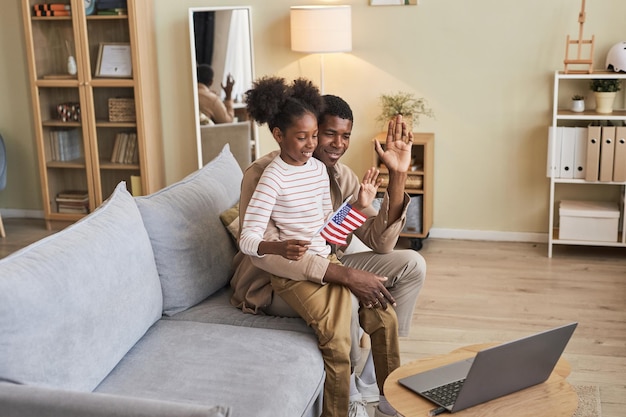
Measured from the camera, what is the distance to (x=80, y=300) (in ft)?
6.73

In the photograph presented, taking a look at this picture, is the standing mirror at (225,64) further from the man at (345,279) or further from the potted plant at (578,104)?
the man at (345,279)

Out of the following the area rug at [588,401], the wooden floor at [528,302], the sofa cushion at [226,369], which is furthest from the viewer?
the wooden floor at [528,302]

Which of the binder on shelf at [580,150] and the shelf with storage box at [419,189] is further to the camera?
the shelf with storage box at [419,189]

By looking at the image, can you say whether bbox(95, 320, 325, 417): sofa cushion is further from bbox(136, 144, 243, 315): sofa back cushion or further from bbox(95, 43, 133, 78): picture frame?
bbox(95, 43, 133, 78): picture frame

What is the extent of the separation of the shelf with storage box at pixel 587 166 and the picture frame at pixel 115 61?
2636 millimetres

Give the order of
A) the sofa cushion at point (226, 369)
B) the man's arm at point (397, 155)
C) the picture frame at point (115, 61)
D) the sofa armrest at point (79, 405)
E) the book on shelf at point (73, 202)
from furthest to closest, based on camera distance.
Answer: the book on shelf at point (73, 202) < the picture frame at point (115, 61) < the man's arm at point (397, 155) < the sofa cushion at point (226, 369) < the sofa armrest at point (79, 405)

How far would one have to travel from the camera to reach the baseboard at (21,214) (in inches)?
226

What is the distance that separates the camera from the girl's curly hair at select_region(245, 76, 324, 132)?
2.54 metres

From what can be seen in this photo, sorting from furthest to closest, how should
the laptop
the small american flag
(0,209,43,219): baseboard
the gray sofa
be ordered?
(0,209,43,219): baseboard
the small american flag
the laptop
the gray sofa

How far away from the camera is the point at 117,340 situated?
2219mm

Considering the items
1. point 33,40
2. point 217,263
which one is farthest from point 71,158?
point 217,263

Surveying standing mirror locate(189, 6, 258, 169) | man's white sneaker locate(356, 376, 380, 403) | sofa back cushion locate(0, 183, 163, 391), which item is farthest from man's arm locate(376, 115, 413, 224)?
standing mirror locate(189, 6, 258, 169)

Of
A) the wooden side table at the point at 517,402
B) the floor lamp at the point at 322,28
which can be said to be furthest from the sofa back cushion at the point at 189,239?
the floor lamp at the point at 322,28

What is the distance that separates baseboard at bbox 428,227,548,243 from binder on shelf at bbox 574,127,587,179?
1.72ft
